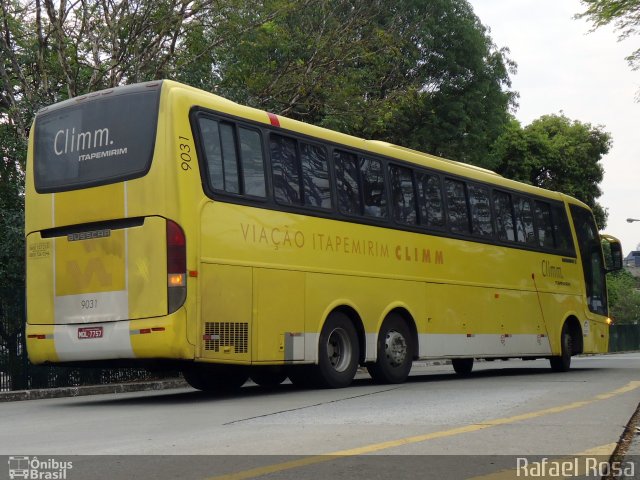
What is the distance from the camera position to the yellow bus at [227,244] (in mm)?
10977

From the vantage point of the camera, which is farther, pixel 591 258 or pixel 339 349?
pixel 591 258

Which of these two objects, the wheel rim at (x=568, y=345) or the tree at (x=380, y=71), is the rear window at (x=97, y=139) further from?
the wheel rim at (x=568, y=345)

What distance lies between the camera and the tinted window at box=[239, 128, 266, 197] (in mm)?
11898

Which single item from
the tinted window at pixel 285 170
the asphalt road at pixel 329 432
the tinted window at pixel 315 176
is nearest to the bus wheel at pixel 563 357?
the asphalt road at pixel 329 432

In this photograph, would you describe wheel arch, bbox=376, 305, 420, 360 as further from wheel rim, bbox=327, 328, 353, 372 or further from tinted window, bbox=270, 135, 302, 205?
tinted window, bbox=270, 135, 302, 205

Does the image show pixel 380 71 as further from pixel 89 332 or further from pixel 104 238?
pixel 89 332

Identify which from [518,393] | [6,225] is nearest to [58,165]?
[6,225]

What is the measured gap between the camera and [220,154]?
456 inches

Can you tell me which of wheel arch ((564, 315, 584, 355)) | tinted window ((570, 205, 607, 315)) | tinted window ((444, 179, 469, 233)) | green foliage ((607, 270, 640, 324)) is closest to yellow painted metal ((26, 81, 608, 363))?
tinted window ((444, 179, 469, 233))

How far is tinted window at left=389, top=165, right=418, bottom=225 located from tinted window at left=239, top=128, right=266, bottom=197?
10.4 ft

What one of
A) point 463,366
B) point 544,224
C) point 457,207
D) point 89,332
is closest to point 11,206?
point 89,332

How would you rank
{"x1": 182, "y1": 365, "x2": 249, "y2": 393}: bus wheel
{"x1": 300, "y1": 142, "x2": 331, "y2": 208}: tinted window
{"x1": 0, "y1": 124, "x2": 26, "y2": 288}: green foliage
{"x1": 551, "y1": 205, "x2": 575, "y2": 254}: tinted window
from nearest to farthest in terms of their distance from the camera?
1. {"x1": 300, "y1": 142, "x2": 331, "y2": 208}: tinted window
2. {"x1": 182, "y1": 365, "x2": 249, "y2": 393}: bus wheel
3. {"x1": 0, "y1": 124, "x2": 26, "y2": 288}: green foliage
4. {"x1": 551, "y1": 205, "x2": 575, "y2": 254}: tinted window

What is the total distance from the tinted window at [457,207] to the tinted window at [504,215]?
1.20 meters

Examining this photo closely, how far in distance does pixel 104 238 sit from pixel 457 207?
705cm
